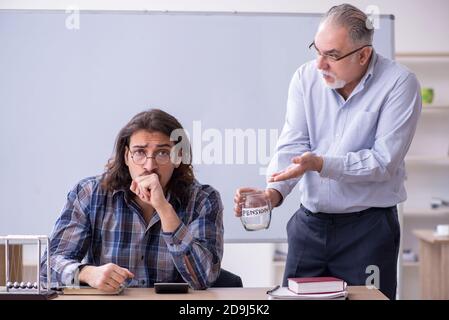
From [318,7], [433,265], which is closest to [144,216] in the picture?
[318,7]

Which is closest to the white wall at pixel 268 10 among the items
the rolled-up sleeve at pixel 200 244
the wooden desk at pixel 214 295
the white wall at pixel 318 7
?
the white wall at pixel 318 7

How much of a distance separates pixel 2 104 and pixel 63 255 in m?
1.15

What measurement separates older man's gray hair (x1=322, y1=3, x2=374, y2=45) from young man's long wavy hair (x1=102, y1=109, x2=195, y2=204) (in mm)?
496

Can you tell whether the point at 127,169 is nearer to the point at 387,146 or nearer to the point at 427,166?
the point at 387,146

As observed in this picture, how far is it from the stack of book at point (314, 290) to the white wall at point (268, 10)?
1.91 m

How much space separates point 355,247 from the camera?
187 centimetres

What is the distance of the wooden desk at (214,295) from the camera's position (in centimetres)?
147

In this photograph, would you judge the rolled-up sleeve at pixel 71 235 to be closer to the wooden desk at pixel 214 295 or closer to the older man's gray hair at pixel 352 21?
the wooden desk at pixel 214 295

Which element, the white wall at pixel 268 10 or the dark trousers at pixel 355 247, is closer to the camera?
the dark trousers at pixel 355 247

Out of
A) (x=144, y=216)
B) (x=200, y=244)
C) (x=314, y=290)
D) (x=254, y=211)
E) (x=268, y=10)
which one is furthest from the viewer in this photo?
(x=268, y=10)

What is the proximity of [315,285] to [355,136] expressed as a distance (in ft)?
1.84

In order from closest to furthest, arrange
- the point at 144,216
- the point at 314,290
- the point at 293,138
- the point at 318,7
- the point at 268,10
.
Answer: the point at 314,290
the point at 144,216
the point at 293,138
the point at 318,7
the point at 268,10

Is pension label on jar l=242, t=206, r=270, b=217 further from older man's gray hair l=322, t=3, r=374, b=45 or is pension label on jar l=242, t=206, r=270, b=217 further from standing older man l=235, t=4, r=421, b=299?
older man's gray hair l=322, t=3, r=374, b=45

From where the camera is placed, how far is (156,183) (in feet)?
5.64
